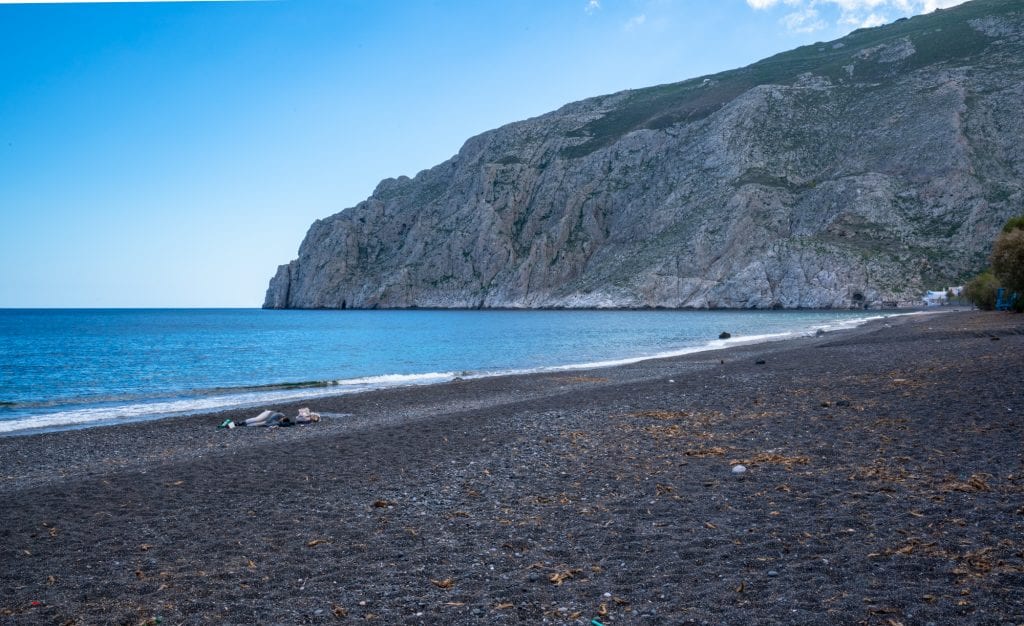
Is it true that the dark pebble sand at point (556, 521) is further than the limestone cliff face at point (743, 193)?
No

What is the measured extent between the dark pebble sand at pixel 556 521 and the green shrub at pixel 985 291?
56.0m

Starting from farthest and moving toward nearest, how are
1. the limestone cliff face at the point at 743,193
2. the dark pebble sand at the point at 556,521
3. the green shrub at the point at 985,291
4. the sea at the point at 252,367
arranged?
the limestone cliff face at the point at 743,193 → the green shrub at the point at 985,291 → the sea at the point at 252,367 → the dark pebble sand at the point at 556,521

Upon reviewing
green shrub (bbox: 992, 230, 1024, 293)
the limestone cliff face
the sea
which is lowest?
the sea

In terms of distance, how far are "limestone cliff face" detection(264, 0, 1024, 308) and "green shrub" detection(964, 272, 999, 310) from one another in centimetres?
3350

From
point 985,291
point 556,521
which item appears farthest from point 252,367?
point 985,291

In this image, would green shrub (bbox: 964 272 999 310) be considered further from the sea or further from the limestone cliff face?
Answer: the limestone cliff face

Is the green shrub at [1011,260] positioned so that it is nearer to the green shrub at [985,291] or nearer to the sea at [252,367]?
the green shrub at [985,291]

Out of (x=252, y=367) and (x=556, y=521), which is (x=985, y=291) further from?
(x=556, y=521)

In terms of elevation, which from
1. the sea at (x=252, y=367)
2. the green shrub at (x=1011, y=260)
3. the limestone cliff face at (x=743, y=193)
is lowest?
the sea at (x=252, y=367)

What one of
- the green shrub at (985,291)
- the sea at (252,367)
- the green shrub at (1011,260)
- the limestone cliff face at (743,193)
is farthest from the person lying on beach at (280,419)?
the limestone cliff face at (743,193)

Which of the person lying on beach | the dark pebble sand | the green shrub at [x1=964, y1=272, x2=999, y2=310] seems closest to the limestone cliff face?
the green shrub at [x1=964, y1=272, x2=999, y2=310]

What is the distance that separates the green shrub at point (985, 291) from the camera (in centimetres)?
6197

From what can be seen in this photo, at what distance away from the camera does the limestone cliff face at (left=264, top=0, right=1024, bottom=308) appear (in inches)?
4033

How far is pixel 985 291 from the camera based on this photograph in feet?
206
